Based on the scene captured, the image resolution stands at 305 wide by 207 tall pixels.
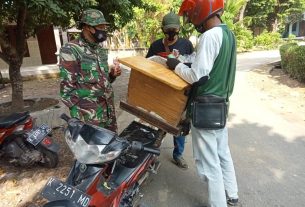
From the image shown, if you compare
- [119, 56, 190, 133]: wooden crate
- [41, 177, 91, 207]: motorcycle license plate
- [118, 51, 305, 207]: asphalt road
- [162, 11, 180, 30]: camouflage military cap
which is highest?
[162, 11, 180, 30]: camouflage military cap

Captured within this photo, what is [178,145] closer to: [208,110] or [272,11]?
[208,110]

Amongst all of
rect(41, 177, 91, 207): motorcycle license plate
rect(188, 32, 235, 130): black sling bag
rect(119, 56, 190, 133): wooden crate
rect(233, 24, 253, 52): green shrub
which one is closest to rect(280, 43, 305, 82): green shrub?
rect(188, 32, 235, 130): black sling bag

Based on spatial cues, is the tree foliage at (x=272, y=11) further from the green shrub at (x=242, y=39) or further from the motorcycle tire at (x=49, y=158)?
the motorcycle tire at (x=49, y=158)

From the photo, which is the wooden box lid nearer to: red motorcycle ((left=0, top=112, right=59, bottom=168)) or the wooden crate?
the wooden crate

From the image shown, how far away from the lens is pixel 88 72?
10.7ft

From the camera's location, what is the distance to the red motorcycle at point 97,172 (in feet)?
7.16

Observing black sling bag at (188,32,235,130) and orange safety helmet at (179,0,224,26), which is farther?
black sling bag at (188,32,235,130)

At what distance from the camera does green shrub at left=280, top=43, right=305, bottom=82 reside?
348 inches

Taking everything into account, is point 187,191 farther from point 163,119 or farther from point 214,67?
point 214,67

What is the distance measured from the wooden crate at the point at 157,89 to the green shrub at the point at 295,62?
7.39 m

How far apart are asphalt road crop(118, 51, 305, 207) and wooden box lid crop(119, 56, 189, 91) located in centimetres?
151

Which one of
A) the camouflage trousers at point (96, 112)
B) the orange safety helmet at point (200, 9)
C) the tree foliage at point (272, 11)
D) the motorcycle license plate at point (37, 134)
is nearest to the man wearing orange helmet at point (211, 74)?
the orange safety helmet at point (200, 9)

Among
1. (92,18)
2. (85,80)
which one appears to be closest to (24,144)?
(85,80)

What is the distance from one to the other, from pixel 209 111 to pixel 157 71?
1.96ft
